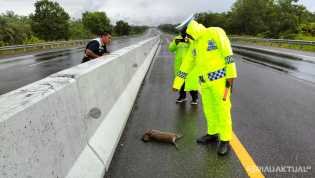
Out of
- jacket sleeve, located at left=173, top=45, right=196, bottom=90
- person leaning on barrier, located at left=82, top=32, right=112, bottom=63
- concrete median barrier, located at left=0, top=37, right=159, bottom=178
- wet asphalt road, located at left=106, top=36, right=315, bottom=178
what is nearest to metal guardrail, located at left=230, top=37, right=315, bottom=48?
wet asphalt road, located at left=106, top=36, right=315, bottom=178

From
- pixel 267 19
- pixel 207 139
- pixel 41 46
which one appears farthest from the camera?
pixel 267 19

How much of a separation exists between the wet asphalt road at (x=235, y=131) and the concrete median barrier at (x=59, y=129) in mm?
465

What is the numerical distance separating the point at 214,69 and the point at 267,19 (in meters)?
92.8

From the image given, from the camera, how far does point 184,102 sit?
7371 millimetres

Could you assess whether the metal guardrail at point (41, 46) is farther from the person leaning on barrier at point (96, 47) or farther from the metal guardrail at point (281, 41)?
the metal guardrail at point (281, 41)

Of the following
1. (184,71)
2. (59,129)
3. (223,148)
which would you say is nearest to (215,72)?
(184,71)

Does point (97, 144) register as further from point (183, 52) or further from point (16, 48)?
point (16, 48)

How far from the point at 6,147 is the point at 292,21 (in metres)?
78.9

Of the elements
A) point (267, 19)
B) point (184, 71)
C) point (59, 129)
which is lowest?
point (59, 129)

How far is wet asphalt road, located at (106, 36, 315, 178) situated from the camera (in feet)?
11.9

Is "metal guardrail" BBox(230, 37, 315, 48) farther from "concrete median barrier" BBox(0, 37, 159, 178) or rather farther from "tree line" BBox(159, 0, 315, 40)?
"concrete median barrier" BBox(0, 37, 159, 178)

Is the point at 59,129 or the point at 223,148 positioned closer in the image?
the point at 59,129

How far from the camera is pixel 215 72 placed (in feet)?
13.0

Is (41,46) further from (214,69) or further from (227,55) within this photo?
(227,55)
